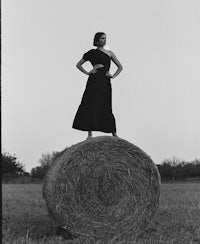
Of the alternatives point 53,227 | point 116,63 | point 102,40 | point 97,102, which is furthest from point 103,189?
point 102,40

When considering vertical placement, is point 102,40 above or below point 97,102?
above

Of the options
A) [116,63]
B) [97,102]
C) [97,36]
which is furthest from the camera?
[116,63]

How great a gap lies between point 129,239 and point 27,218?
5.51 ft

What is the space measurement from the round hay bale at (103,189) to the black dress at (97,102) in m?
0.44

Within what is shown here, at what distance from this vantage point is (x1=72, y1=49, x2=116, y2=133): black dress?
654cm

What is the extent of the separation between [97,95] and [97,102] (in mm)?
92

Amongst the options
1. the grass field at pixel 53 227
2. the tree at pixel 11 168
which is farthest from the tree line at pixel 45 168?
the grass field at pixel 53 227

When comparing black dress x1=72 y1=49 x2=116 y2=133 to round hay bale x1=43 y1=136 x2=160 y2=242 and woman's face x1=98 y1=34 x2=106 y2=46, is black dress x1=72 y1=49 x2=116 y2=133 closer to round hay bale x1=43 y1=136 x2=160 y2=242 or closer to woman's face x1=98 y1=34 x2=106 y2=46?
woman's face x1=98 y1=34 x2=106 y2=46

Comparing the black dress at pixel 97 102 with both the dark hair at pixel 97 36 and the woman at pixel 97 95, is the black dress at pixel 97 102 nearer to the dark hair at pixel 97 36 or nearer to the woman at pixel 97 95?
the woman at pixel 97 95

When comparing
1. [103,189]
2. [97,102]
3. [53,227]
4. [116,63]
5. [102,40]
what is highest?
[102,40]

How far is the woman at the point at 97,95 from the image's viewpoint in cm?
655

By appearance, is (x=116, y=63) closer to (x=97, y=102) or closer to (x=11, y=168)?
(x=97, y=102)

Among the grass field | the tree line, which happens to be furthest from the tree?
the grass field

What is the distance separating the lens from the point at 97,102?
6.59 m
